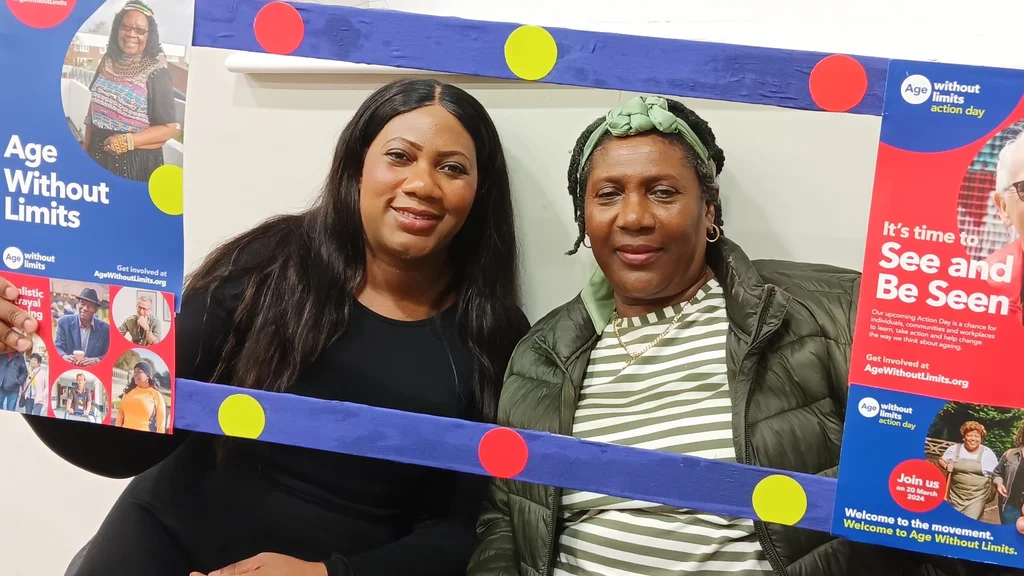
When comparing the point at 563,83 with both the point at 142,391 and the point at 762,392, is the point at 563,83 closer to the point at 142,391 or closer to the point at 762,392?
the point at 762,392

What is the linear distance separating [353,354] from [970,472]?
34.9 inches

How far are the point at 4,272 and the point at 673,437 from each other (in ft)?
3.25

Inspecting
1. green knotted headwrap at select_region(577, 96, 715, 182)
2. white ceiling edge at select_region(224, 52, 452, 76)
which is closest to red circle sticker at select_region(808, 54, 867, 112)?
green knotted headwrap at select_region(577, 96, 715, 182)

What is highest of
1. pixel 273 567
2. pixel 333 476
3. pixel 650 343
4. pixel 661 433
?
pixel 650 343

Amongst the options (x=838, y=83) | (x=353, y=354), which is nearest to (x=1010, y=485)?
(x=838, y=83)

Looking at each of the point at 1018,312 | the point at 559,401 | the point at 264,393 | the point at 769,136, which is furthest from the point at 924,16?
the point at 264,393

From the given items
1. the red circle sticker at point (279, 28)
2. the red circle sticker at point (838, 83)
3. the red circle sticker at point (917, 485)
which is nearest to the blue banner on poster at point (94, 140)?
the red circle sticker at point (279, 28)

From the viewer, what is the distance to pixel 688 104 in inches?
53.1

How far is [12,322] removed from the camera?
1.12 metres

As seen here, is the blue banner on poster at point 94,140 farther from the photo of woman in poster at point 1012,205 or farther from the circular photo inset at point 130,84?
the photo of woman in poster at point 1012,205

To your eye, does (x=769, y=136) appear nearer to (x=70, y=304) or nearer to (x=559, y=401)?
(x=559, y=401)

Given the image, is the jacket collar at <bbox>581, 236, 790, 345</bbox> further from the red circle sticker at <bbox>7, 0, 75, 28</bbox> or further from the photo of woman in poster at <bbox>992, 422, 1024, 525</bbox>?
the red circle sticker at <bbox>7, 0, 75, 28</bbox>

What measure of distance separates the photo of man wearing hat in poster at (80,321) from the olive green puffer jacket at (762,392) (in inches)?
23.1

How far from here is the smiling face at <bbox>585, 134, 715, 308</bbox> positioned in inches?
46.3
